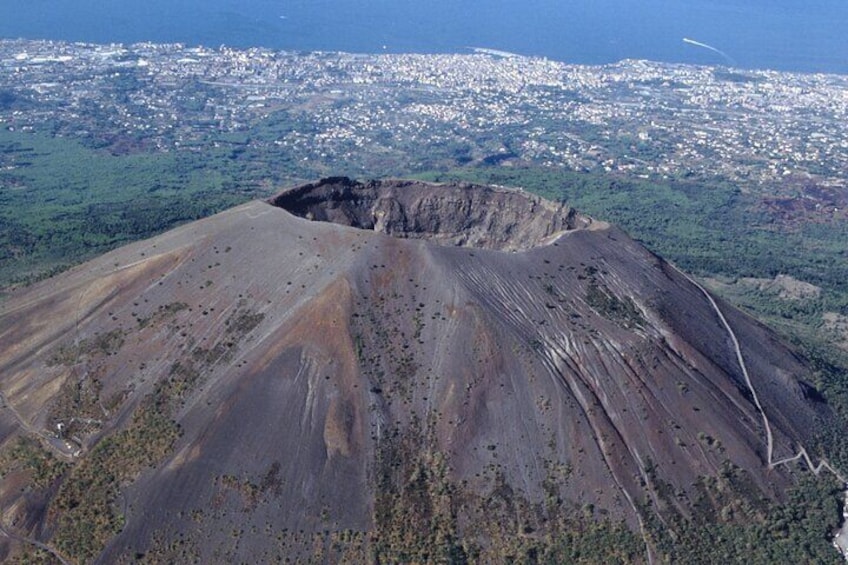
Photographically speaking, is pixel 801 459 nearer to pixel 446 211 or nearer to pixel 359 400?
pixel 359 400

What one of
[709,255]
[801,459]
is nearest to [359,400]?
[801,459]

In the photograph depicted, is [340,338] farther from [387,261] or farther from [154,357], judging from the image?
[154,357]

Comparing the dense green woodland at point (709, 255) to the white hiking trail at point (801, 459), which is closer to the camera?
the dense green woodland at point (709, 255)

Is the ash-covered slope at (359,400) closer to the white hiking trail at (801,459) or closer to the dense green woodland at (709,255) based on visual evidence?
the white hiking trail at (801,459)

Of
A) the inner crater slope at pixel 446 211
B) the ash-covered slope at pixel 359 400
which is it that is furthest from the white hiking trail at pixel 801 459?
the inner crater slope at pixel 446 211

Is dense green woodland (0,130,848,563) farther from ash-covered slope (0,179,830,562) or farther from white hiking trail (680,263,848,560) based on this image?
ash-covered slope (0,179,830,562)

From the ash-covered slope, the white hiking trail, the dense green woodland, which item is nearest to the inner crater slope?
the ash-covered slope
